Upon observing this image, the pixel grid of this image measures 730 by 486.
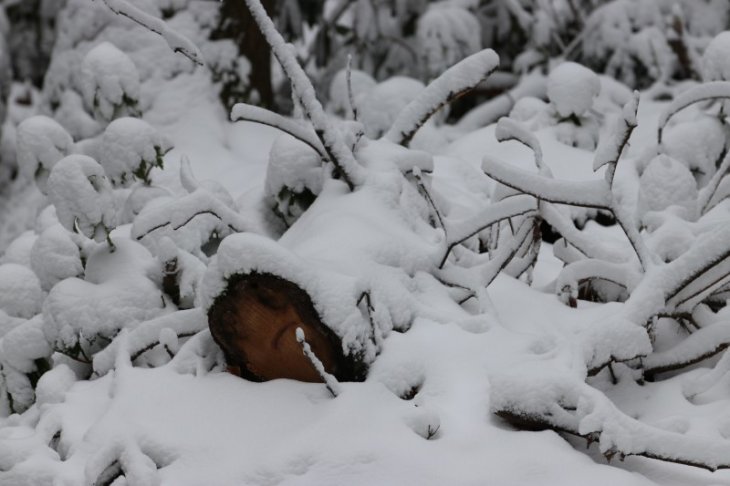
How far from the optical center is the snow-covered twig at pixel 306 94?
2395mm

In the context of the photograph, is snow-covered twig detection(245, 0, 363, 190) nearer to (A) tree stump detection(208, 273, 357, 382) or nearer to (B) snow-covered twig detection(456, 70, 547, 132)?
(A) tree stump detection(208, 273, 357, 382)

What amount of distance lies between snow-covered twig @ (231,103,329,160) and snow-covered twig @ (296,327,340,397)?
2.51 feet

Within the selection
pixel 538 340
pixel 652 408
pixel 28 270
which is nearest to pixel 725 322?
pixel 652 408

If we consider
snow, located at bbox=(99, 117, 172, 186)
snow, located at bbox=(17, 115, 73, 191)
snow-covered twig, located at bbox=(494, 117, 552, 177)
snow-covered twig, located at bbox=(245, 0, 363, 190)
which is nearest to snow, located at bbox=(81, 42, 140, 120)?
snow, located at bbox=(17, 115, 73, 191)

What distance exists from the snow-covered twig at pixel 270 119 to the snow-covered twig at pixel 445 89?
0.37 meters

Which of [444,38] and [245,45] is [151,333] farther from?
[444,38]

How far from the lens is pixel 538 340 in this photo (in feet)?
6.89

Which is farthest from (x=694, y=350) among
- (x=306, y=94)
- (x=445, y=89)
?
(x=306, y=94)

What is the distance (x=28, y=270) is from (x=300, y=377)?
107 centimetres

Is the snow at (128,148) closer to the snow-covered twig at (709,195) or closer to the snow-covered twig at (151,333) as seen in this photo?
the snow-covered twig at (151,333)

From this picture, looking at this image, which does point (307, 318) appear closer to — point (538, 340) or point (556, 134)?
point (538, 340)

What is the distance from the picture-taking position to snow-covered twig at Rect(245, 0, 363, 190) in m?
2.39

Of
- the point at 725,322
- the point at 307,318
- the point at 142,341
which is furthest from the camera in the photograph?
the point at 142,341

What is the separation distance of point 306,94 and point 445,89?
456 millimetres
